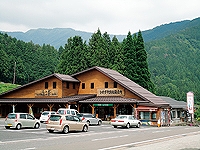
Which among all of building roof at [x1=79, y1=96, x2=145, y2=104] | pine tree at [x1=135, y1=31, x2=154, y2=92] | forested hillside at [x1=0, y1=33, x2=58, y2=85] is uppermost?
forested hillside at [x1=0, y1=33, x2=58, y2=85]

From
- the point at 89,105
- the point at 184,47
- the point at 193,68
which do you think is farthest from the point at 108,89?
the point at 184,47

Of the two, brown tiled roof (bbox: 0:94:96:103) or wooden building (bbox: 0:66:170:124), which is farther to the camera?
brown tiled roof (bbox: 0:94:96:103)

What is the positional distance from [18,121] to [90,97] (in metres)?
22.6

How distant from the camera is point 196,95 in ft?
409

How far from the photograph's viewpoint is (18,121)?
2731 centimetres

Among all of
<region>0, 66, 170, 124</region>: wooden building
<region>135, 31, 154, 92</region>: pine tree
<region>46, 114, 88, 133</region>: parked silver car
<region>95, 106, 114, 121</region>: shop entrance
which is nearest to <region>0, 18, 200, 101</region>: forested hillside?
<region>135, 31, 154, 92</region>: pine tree

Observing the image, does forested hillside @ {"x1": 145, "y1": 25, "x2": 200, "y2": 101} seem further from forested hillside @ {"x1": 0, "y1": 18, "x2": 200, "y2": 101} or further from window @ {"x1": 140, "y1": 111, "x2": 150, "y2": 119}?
window @ {"x1": 140, "y1": 111, "x2": 150, "y2": 119}

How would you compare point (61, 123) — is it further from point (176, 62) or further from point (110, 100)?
point (176, 62)

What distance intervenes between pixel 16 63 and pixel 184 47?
104516 mm

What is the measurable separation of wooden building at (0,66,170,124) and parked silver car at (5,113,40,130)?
56.0 ft

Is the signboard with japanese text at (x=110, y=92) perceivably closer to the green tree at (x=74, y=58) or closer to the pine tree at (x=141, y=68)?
the pine tree at (x=141, y=68)

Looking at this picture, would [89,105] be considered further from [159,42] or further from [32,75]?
[159,42]

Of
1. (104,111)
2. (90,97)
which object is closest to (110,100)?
(104,111)

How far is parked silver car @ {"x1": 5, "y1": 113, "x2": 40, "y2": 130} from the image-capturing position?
2706cm
